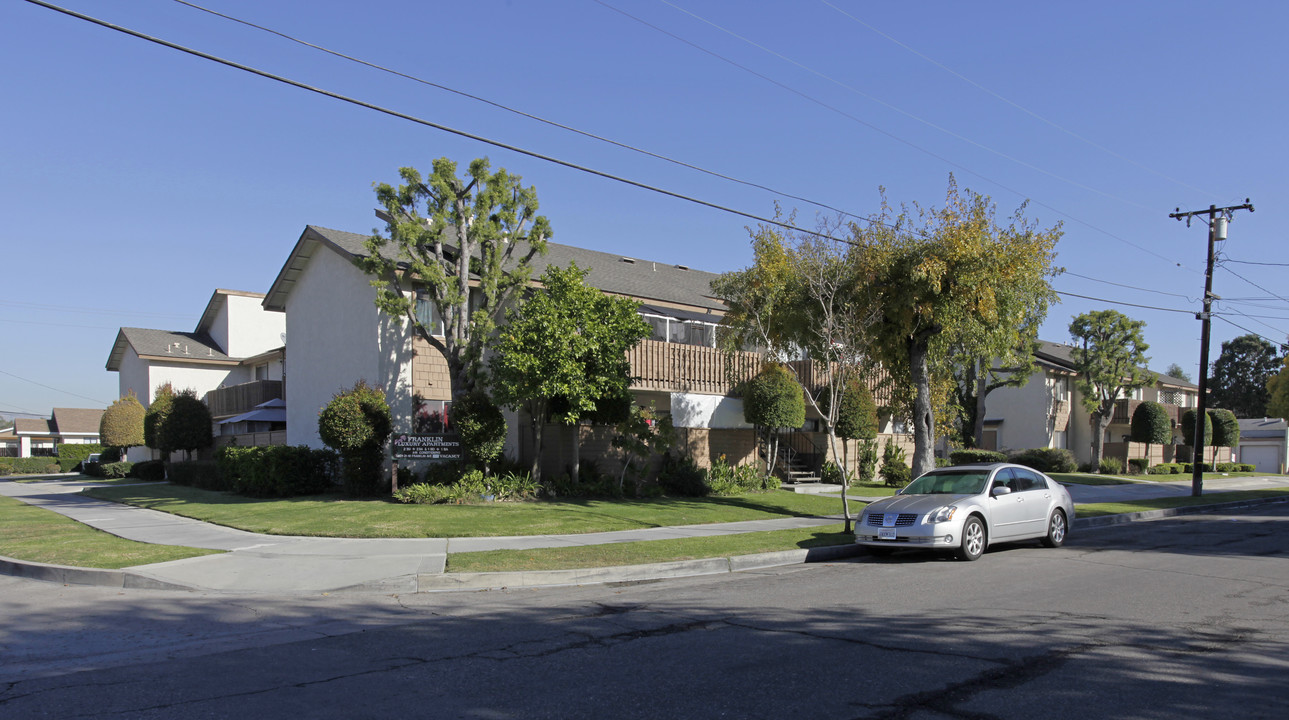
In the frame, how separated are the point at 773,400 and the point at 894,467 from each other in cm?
654

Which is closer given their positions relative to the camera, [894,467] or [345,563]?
[345,563]

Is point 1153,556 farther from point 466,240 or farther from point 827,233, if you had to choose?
point 466,240

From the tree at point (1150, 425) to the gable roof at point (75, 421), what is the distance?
7017 centimetres

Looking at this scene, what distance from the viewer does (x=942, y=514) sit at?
40.2 feet

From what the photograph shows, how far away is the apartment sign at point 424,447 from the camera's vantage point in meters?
19.6

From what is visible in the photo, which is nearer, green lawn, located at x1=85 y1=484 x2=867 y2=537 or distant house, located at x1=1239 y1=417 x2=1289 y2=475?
green lawn, located at x1=85 y1=484 x2=867 y2=537

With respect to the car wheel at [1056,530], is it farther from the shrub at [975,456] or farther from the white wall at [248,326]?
the white wall at [248,326]

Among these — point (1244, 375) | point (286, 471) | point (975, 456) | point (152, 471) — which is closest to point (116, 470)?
point (152, 471)

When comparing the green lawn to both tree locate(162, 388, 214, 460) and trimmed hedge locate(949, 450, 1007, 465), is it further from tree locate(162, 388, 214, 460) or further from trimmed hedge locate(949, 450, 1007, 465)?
trimmed hedge locate(949, 450, 1007, 465)

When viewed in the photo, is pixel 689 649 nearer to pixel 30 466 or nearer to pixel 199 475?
pixel 199 475

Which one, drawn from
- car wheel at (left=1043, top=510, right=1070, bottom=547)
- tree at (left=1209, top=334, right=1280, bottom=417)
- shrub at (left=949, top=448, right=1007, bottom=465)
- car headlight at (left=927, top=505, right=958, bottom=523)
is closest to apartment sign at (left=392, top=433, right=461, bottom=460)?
car headlight at (left=927, top=505, right=958, bottom=523)

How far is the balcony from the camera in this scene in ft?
104

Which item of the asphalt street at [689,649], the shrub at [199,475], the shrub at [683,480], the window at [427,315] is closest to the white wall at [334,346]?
the window at [427,315]

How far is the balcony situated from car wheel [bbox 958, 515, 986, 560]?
26.4 meters
